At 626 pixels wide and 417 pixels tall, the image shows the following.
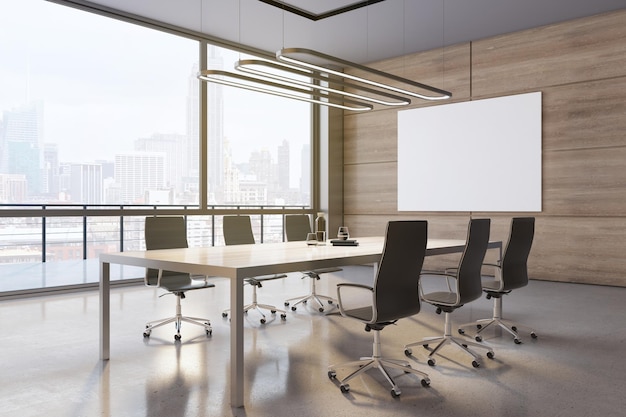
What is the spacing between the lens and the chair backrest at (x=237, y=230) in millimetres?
6102

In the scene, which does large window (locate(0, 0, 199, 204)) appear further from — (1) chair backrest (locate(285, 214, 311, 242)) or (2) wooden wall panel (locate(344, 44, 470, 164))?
(2) wooden wall panel (locate(344, 44, 470, 164))

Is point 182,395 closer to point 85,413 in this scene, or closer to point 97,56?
point 85,413

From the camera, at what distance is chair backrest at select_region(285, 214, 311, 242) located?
6.70m

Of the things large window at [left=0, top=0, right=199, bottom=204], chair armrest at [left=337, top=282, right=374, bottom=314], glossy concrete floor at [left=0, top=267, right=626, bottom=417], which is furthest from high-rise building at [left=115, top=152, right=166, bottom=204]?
chair armrest at [left=337, top=282, right=374, bottom=314]

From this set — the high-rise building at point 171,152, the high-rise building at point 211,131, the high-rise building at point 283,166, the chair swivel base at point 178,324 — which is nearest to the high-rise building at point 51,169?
the high-rise building at point 171,152

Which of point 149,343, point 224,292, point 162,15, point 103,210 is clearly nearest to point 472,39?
point 162,15

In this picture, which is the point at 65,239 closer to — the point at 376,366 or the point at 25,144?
the point at 25,144

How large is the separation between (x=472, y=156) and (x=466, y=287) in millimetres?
5042

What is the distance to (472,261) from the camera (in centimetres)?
424

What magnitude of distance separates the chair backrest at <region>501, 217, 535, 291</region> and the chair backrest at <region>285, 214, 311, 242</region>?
2.65m

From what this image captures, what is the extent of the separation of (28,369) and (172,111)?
5.04 meters

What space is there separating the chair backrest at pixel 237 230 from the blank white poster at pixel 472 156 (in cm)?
403

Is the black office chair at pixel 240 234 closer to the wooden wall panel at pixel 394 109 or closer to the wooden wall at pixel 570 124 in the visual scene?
the wooden wall at pixel 570 124

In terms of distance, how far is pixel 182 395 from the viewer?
3365 millimetres
